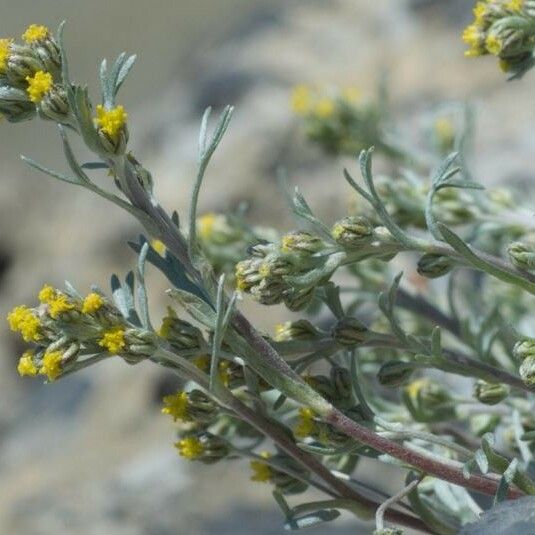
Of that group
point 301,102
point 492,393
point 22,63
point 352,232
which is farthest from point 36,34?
point 301,102

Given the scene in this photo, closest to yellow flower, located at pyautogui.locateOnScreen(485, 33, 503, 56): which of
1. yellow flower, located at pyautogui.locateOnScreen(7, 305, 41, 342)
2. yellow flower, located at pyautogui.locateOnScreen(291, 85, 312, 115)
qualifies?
yellow flower, located at pyautogui.locateOnScreen(7, 305, 41, 342)

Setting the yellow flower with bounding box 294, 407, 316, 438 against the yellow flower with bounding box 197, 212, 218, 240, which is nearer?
the yellow flower with bounding box 294, 407, 316, 438

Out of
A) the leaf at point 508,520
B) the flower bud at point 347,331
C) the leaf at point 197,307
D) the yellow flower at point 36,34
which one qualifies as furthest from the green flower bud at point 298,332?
the yellow flower at point 36,34

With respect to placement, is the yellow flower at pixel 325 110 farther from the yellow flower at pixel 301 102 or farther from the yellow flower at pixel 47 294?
the yellow flower at pixel 47 294

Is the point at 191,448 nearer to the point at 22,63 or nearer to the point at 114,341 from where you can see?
the point at 114,341

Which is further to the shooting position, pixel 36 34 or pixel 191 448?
pixel 191 448

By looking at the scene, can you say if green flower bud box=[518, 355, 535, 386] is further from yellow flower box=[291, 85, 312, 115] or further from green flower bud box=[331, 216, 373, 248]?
yellow flower box=[291, 85, 312, 115]
